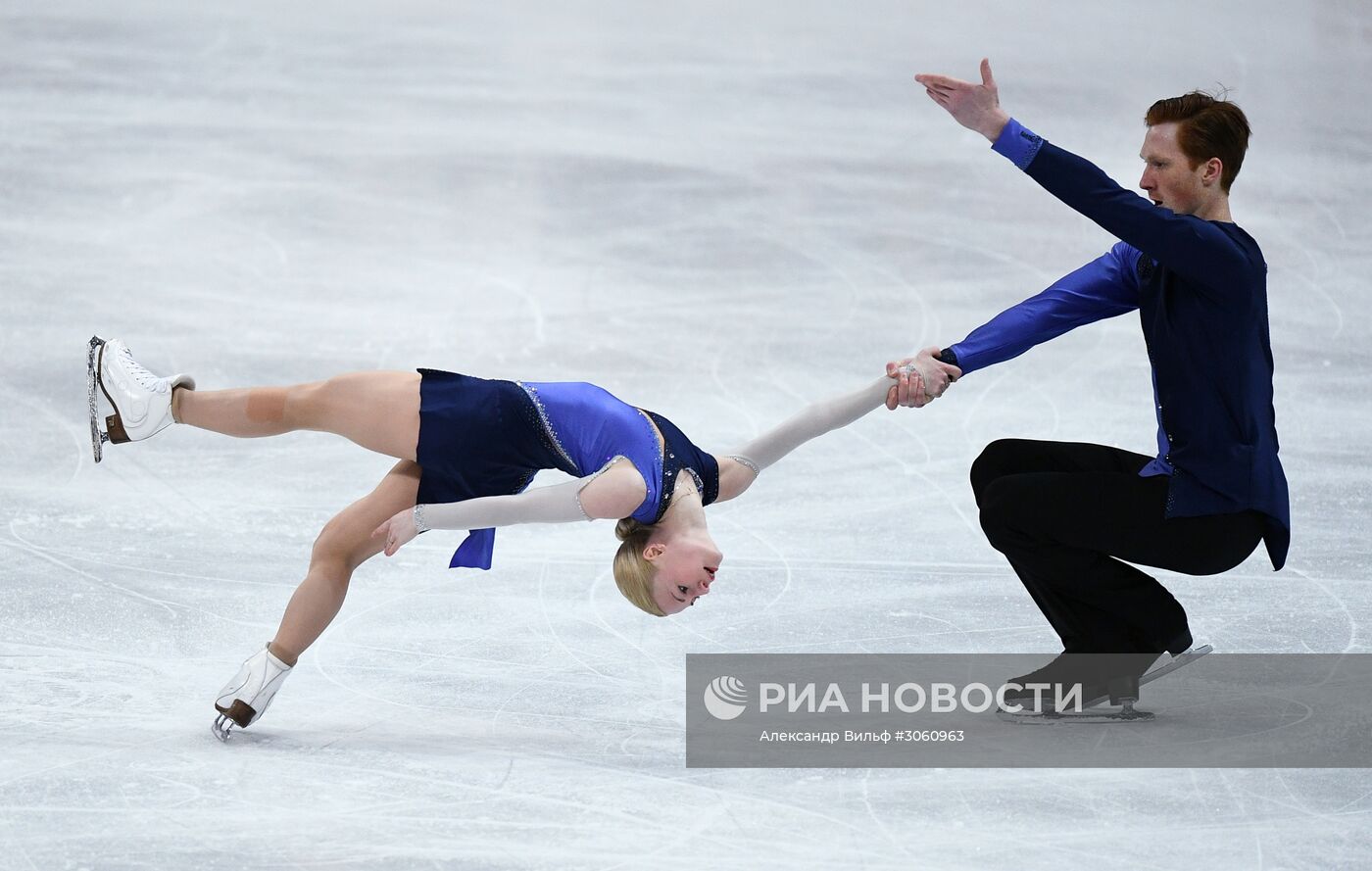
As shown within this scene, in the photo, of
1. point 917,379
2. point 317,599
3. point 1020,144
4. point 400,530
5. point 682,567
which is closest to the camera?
point 1020,144

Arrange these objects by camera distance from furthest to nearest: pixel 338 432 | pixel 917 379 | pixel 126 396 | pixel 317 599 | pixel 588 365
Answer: pixel 588 365 → pixel 126 396 → pixel 917 379 → pixel 338 432 → pixel 317 599

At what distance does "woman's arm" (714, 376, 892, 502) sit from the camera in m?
4.07

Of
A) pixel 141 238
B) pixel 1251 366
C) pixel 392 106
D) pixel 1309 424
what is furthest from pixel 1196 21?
pixel 1251 366

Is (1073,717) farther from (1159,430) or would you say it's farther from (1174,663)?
(1159,430)

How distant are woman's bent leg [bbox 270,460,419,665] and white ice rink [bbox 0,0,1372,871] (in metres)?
0.25

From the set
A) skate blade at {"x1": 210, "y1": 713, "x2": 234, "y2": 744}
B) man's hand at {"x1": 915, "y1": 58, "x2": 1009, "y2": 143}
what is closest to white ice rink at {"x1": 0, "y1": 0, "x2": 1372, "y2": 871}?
skate blade at {"x1": 210, "y1": 713, "x2": 234, "y2": 744}

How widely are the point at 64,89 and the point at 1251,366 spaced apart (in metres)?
8.14

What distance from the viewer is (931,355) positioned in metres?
4.20

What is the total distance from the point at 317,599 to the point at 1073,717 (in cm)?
196

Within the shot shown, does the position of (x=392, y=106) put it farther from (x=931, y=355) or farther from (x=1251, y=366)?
(x=1251, y=366)

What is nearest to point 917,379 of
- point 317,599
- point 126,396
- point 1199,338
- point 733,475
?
point 733,475

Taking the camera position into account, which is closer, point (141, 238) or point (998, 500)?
point (998, 500)

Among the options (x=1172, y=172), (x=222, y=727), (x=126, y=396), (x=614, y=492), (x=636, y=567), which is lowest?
(x=222, y=727)

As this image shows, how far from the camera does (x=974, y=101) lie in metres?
3.57
